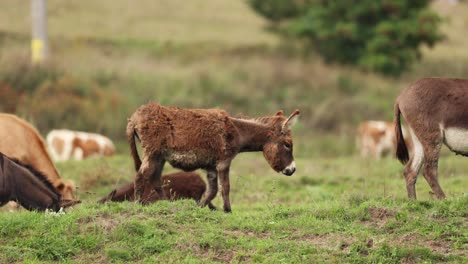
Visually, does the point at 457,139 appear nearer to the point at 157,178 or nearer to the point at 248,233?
the point at 248,233

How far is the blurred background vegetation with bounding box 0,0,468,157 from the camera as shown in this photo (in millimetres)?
23484

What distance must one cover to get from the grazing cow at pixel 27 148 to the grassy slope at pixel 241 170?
47.3 inches

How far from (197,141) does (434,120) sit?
10.0 feet

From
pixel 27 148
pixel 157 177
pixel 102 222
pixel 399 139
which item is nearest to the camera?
pixel 102 222

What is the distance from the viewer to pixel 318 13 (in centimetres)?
3105

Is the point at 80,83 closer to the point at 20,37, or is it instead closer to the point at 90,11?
the point at 20,37

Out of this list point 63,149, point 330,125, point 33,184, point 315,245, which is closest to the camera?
point 315,245

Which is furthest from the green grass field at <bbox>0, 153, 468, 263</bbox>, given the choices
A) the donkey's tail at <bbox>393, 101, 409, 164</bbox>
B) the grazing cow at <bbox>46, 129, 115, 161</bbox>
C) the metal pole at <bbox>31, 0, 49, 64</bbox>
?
the metal pole at <bbox>31, 0, 49, 64</bbox>

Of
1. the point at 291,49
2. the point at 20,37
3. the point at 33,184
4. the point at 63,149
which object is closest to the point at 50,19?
the point at 20,37

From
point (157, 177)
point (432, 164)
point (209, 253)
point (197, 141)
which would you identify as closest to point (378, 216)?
point (432, 164)

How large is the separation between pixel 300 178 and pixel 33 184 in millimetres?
6677

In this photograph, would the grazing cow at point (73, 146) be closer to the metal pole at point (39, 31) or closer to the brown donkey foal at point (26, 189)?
the metal pole at point (39, 31)

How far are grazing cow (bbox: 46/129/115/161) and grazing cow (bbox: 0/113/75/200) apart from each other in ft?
20.6

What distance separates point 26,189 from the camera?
1054 cm
